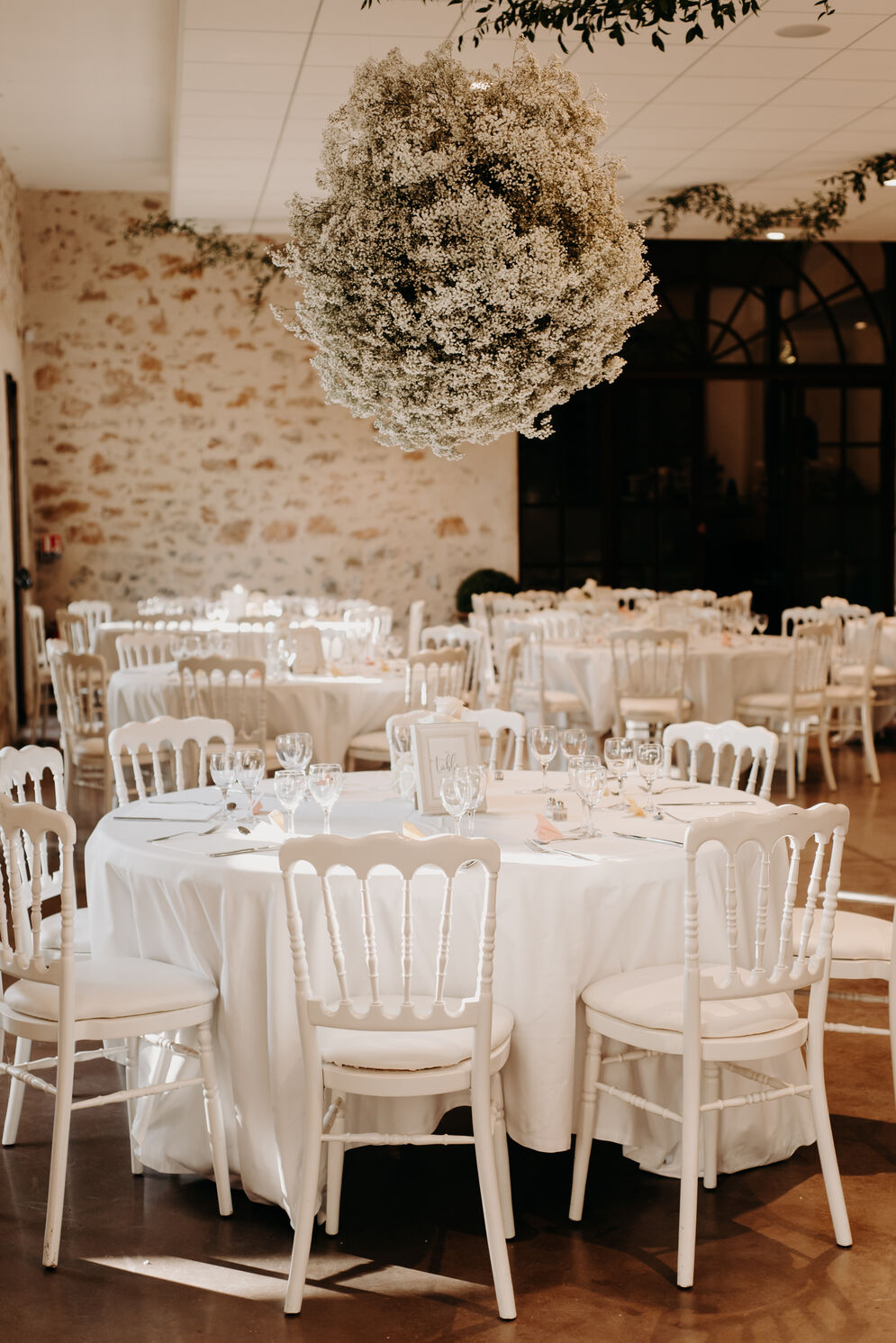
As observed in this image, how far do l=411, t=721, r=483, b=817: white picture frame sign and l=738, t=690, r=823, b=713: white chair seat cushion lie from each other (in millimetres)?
4943

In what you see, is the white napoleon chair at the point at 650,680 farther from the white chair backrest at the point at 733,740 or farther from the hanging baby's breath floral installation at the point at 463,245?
the hanging baby's breath floral installation at the point at 463,245

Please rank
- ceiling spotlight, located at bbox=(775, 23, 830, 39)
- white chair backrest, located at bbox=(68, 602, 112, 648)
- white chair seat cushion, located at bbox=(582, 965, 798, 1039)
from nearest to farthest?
1. white chair seat cushion, located at bbox=(582, 965, 798, 1039)
2. ceiling spotlight, located at bbox=(775, 23, 830, 39)
3. white chair backrest, located at bbox=(68, 602, 112, 648)

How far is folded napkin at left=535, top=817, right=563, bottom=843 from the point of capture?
3395 millimetres

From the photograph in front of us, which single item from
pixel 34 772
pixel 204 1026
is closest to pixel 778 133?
pixel 34 772

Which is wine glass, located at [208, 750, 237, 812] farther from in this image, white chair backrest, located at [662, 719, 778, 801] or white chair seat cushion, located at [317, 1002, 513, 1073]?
white chair backrest, located at [662, 719, 778, 801]

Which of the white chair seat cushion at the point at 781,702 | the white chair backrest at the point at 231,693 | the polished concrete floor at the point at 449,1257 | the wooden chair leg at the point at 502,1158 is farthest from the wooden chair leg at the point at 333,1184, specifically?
the white chair seat cushion at the point at 781,702

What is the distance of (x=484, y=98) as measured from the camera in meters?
2.97

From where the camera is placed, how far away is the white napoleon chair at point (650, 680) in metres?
7.85

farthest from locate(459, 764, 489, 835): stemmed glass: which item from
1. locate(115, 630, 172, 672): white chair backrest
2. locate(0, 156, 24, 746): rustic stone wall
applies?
locate(0, 156, 24, 746): rustic stone wall

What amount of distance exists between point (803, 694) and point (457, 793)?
545 cm

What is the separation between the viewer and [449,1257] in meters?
2.98

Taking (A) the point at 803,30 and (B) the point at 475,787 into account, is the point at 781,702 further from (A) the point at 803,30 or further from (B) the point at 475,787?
(B) the point at 475,787

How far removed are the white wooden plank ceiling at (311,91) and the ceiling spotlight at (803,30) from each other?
2 cm

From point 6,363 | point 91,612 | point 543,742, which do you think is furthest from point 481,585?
point 543,742
